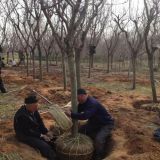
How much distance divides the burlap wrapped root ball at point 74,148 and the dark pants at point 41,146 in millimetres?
238

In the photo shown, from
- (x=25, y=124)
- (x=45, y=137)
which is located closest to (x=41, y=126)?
(x=45, y=137)

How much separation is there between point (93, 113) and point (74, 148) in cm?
81

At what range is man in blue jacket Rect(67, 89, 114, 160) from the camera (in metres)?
6.48

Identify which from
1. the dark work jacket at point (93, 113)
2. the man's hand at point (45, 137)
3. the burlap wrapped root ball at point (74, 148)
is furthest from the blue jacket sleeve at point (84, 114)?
Result: the man's hand at point (45, 137)

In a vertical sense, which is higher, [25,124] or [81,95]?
[81,95]

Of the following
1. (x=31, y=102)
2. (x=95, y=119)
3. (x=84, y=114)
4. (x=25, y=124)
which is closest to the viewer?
(x=31, y=102)

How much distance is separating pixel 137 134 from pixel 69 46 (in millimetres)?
2314

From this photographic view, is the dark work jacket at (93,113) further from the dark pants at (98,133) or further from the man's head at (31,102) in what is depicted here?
the man's head at (31,102)

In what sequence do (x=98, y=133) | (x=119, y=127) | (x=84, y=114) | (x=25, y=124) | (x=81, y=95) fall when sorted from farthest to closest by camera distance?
(x=119, y=127)
(x=98, y=133)
(x=81, y=95)
(x=84, y=114)
(x=25, y=124)

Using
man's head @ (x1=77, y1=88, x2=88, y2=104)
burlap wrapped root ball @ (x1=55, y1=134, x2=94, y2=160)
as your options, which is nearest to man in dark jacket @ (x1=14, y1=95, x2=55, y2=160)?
burlap wrapped root ball @ (x1=55, y1=134, x2=94, y2=160)

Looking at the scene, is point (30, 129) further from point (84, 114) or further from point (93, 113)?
point (93, 113)

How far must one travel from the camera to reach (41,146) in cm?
609

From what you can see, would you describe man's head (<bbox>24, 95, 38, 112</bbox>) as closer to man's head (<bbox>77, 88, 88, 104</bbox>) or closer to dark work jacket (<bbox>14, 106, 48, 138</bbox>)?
dark work jacket (<bbox>14, 106, 48, 138</bbox>)

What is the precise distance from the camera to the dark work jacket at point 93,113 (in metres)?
6.28
